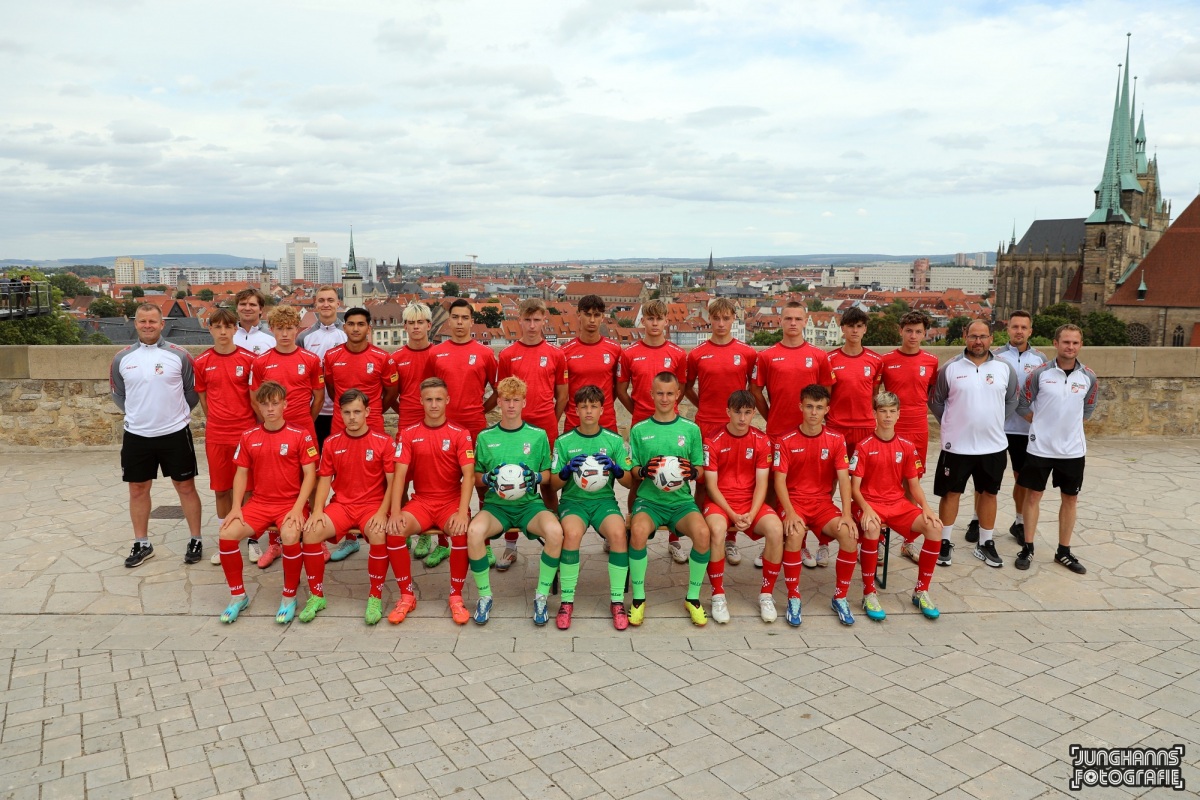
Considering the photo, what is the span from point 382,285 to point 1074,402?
493 ft

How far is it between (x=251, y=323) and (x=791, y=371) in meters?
3.84

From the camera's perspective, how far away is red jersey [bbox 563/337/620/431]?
5480 millimetres

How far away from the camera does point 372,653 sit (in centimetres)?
426

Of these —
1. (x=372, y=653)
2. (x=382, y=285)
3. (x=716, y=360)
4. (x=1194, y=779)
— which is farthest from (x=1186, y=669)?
(x=382, y=285)

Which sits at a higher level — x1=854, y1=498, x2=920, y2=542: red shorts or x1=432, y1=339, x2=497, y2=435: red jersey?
x1=432, y1=339, x2=497, y2=435: red jersey

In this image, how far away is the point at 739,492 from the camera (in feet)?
16.2

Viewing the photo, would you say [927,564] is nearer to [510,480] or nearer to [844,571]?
[844,571]

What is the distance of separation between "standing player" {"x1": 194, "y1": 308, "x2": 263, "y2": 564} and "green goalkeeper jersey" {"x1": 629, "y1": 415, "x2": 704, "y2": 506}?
100 inches

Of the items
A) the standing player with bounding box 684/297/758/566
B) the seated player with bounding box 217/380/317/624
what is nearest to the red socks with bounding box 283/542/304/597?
the seated player with bounding box 217/380/317/624

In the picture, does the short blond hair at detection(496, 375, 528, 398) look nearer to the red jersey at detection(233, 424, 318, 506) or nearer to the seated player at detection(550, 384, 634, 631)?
the seated player at detection(550, 384, 634, 631)

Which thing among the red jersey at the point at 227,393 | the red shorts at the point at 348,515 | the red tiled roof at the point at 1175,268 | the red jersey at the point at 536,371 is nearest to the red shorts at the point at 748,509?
the red jersey at the point at 536,371

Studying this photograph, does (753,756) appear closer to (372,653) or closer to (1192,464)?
(372,653)

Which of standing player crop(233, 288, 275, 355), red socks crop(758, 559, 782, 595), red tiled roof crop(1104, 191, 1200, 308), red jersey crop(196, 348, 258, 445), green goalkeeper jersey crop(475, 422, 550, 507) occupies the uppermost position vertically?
red tiled roof crop(1104, 191, 1200, 308)

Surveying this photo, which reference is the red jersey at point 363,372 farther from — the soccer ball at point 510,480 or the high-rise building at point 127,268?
the high-rise building at point 127,268
